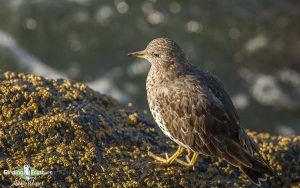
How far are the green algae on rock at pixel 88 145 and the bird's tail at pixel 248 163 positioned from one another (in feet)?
0.94

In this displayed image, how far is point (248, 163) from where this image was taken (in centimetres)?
511

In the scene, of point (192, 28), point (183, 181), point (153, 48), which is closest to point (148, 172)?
point (183, 181)

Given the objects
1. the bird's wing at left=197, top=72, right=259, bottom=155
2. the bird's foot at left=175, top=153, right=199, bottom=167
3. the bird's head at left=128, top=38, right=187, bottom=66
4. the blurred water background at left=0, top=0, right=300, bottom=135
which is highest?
the blurred water background at left=0, top=0, right=300, bottom=135

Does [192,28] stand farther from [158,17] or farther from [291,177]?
[291,177]

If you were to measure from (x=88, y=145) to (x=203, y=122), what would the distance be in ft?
3.80

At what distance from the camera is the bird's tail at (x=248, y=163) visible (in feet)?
16.5

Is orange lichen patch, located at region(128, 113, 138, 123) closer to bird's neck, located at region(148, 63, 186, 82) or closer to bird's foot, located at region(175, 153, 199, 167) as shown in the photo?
bird's neck, located at region(148, 63, 186, 82)

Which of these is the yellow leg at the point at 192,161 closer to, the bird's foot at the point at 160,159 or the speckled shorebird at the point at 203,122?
the speckled shorebird at the point at 203,122

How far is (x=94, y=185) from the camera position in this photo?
471 cm

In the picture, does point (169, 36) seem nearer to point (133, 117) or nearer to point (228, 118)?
point (133, 117)

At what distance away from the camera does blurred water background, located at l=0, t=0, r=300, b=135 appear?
11.2 meters

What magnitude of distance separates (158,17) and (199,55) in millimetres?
1299

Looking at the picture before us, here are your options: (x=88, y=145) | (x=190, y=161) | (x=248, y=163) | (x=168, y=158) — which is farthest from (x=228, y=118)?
(x=88, y=145)

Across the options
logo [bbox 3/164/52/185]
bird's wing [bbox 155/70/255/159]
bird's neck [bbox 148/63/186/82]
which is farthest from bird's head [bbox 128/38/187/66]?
logo [bbox 3/164/52/185]
